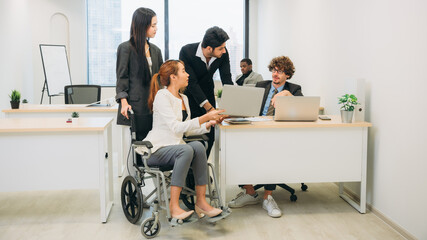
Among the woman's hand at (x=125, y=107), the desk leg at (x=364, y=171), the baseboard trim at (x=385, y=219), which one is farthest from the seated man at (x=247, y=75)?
the woman's hand at (x=125, y=107)

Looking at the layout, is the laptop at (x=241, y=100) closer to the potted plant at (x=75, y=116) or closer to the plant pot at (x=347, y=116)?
the plant pot at (x=347, y=116)

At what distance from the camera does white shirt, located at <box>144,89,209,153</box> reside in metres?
2.72

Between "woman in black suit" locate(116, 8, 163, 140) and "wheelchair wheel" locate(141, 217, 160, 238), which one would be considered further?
"woman in black suit" locate(116, 8, 163, 140)

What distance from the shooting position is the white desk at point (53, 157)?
283 centimetres

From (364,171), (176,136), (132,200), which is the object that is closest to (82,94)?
(132,200)

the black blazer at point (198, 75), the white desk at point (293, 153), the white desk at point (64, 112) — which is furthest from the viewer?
the white desk at point (64, 112)

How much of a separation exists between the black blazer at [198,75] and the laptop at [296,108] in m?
0.54

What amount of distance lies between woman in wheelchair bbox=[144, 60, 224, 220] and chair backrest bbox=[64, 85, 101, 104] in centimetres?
283

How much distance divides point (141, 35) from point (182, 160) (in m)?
1.03

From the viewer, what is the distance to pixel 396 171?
2809 millimetres

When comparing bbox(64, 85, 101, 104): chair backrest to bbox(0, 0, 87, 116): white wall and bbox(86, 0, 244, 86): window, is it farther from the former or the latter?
bbox(86, 0, 244, 86): window

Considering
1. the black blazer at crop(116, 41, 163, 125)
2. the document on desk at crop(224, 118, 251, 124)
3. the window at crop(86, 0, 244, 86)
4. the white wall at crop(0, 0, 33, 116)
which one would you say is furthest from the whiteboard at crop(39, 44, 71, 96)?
the document on desk at crop(224, 118, 251, 124)

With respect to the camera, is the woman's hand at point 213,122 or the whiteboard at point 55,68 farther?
the whiteboard at point 55,68

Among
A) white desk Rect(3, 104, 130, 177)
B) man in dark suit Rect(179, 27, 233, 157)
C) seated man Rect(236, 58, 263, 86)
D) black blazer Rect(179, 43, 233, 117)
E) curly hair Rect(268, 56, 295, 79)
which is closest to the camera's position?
man in dark suit Rect(179, 27, 233, 157)
